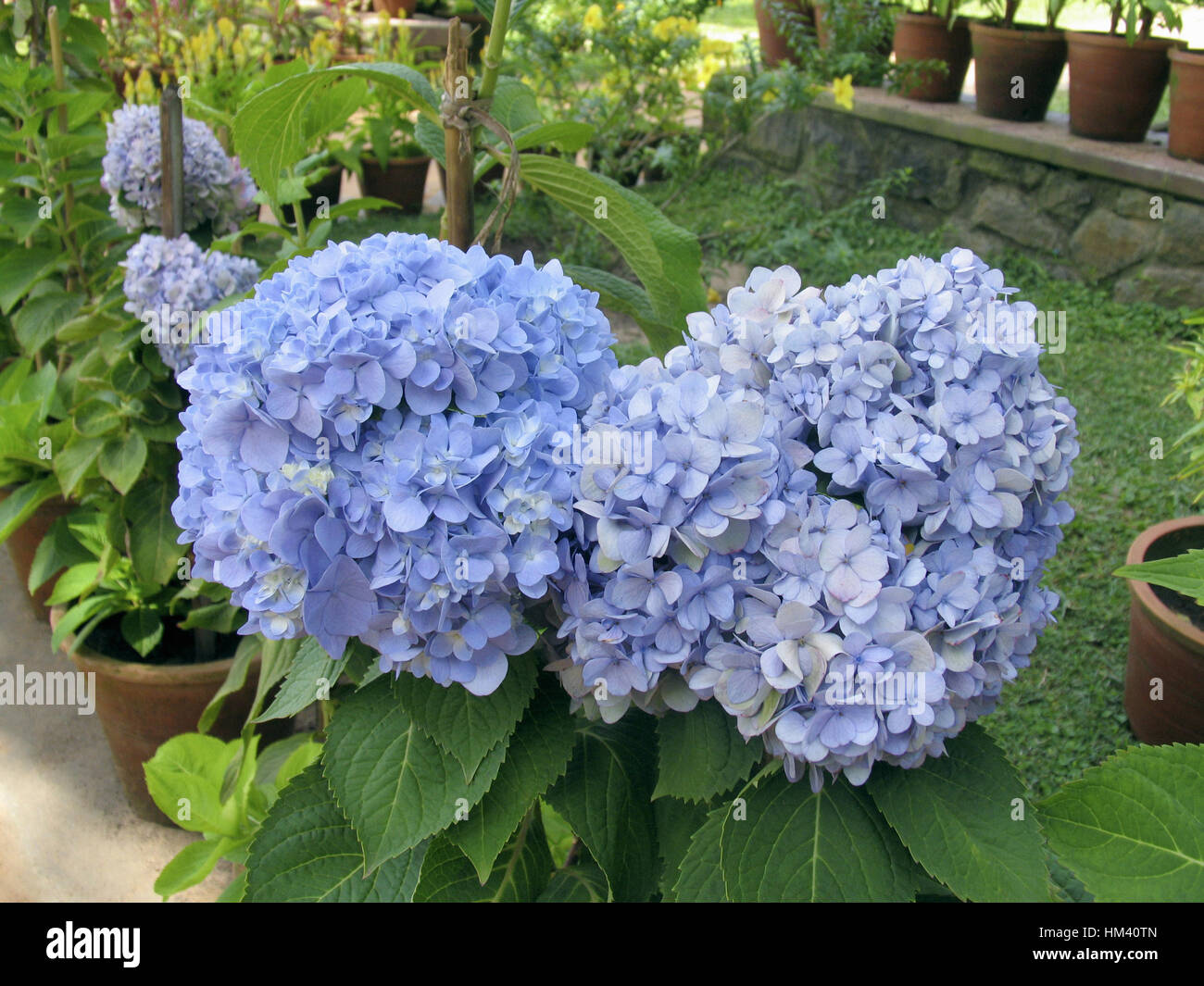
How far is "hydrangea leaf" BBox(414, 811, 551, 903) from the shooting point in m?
1.00

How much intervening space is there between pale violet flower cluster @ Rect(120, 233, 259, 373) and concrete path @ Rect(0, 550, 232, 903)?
0.98 meters

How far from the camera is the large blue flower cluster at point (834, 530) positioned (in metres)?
0.74

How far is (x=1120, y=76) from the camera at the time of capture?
146 inches

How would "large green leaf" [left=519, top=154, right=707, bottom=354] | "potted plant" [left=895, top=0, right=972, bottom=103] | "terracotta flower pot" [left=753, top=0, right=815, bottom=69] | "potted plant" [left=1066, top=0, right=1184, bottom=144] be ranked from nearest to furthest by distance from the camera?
"large green leaf" [left=519, top=154, right=707, bottom=354] < "potted plant" [left=1066, top=0, right=1184, bottom=144] < "potted plant" [left=895, top=0, right=972, bottom=103] < "terracotta flower pot" [left=753, top=0, right=815, bottom=69]

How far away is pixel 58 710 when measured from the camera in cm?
238

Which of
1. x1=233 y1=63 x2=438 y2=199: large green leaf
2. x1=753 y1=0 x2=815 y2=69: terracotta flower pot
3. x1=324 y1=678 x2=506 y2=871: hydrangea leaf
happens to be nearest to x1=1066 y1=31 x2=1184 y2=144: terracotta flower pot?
x1=753 y1=0 x2=815 y2=69: terracotta flower pot

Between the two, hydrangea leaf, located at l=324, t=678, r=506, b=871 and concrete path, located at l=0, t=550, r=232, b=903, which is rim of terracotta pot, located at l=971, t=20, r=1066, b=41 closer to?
concrete path, located at l=0, t=550, r=232, b=903

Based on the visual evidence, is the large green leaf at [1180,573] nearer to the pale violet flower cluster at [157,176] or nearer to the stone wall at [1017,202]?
the pale violet flower cluster at [157,176]

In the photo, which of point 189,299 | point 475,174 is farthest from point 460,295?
point 189,299

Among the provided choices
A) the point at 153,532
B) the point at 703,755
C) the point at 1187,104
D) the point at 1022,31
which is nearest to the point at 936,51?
the point at 1022,31

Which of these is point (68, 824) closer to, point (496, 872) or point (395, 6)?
point (496, 872)

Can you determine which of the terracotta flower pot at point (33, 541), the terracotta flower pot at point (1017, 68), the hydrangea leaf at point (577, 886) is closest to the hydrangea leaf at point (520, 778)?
the hydrangea leaf at point (577, 886)

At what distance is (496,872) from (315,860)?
0.19 meters
